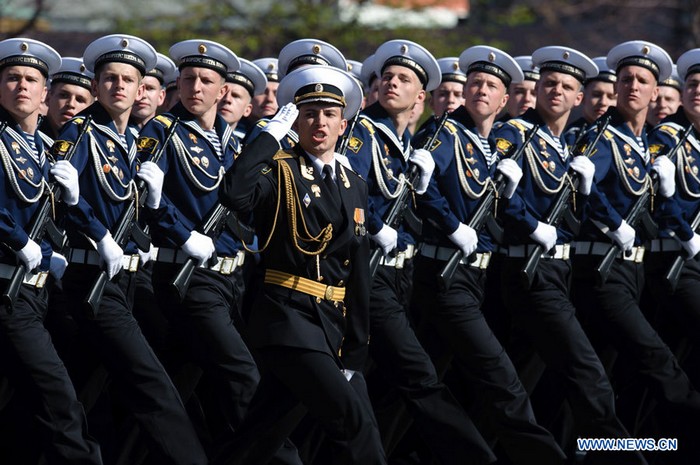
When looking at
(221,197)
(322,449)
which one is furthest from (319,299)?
(322,449)

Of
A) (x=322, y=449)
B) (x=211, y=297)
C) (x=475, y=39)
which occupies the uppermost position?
(x=475, y=39)

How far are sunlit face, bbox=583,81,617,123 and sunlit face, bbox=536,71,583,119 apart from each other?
839mm

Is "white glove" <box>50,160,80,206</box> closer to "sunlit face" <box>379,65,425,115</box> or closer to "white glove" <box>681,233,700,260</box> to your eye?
"sunlit face" <box>379,65,425,115</box>

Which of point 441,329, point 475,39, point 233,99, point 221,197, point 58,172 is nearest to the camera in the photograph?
point 221,197

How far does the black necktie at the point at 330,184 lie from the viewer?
6.71 meters

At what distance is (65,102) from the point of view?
28.8 feet

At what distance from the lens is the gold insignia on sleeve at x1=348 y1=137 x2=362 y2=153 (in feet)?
26.3

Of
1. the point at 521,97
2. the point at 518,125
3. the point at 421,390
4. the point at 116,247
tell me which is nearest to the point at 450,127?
the point at 518,125

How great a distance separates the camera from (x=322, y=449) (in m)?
8.23

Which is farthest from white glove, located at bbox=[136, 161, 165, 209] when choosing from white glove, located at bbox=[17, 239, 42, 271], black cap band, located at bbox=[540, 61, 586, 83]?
black cap band, located at bbox=[540, 61, 586, 83]

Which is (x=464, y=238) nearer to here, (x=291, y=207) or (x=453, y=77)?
(x=291, y=207)

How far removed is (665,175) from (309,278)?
2962 millimetres

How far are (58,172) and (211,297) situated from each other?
98 cm

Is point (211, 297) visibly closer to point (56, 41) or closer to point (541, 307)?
point (541, 307)
